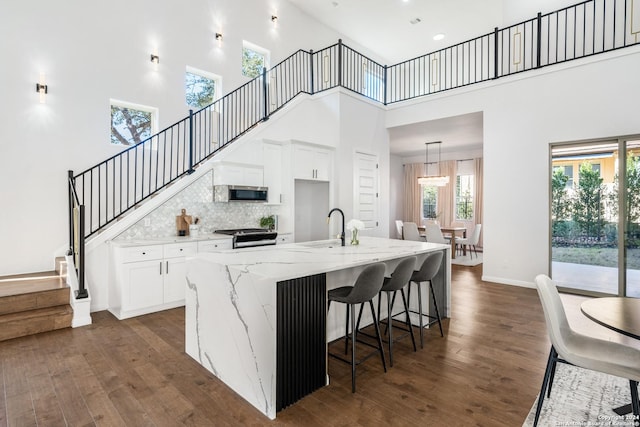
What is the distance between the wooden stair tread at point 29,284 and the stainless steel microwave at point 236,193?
2311mm

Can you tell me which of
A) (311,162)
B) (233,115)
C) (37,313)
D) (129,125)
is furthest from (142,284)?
(233,115)

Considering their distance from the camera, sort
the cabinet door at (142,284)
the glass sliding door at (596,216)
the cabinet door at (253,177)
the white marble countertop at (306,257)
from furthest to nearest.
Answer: the cabinet door at (253,177), the glass sliding door at (596,216), the cabinet door at (142,284), the white marble countertop at (306,257)

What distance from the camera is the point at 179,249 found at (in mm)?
4473

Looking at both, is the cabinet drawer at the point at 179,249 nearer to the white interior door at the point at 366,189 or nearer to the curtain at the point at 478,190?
the white interior door at the point at 366,189

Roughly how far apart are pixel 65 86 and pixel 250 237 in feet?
11.5

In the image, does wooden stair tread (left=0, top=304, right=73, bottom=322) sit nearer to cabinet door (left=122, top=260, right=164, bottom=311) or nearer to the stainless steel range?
cabinet door (left=122, top=260, right=164, bottom=311)

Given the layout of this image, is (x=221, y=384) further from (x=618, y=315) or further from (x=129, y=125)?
(x=129, y=125)

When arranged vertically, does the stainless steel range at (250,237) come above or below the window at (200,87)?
below

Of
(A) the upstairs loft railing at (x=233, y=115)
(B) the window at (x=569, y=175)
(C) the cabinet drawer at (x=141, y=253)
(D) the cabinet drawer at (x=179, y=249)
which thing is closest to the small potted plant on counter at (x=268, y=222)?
(A) the upstairs loft railing at (x=233, y=115)

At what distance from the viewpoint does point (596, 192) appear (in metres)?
5.03

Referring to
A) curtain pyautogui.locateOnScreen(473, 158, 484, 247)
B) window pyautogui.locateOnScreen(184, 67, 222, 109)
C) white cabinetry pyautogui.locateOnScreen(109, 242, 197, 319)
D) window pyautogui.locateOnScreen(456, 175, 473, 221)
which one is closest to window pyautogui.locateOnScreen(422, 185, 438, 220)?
window pyautogui.locateOnScreen(456, 175, 473, 221)

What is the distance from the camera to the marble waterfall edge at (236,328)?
2.17 m

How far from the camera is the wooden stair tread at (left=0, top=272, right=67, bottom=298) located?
371 cm

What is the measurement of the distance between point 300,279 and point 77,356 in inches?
93.2
